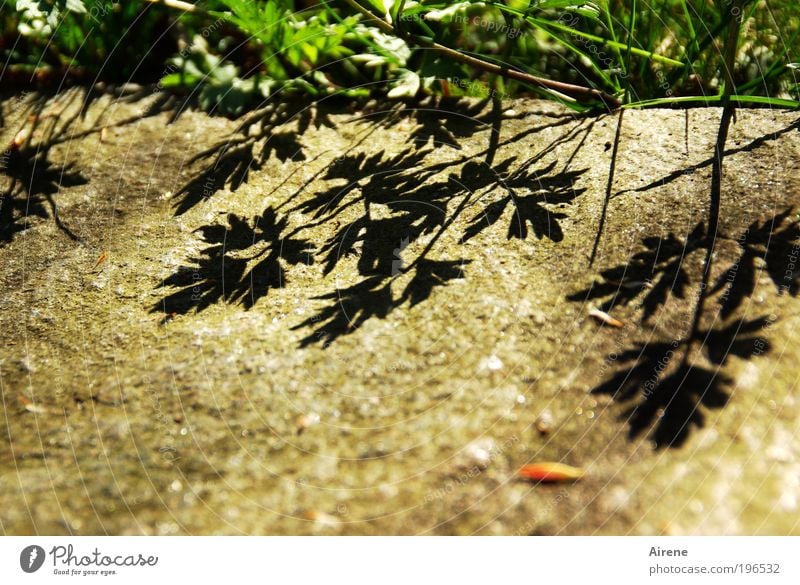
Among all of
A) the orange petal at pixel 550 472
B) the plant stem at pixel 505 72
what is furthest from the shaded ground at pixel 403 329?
the plant stem at pixel 505 72

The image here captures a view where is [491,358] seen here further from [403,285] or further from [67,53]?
[67,53]

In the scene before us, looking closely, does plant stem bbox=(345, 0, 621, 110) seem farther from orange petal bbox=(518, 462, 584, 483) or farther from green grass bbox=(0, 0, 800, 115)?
orange petal bbox=(518, 462, 584, 483)

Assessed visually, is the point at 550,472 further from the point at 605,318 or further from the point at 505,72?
the point at 505,72

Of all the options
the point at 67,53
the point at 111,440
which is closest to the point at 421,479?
the point at 111,440

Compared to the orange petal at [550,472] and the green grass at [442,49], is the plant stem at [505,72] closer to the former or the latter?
the green grass at [442,49]

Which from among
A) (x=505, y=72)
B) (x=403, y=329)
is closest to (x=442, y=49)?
(x=505, y=72)

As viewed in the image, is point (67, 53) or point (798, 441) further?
point (67, 53)
